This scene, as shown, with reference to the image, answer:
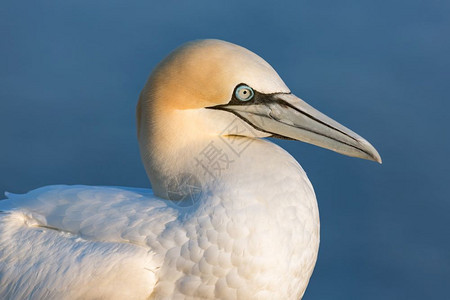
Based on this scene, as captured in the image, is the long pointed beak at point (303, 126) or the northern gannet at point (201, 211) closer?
the northern gannet at point (201, 211)

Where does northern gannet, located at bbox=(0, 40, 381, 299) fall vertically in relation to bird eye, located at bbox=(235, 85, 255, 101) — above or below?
below

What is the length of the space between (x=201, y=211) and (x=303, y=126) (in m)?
0.61

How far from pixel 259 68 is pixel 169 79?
40cm

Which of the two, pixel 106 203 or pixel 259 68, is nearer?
pixel 259 68

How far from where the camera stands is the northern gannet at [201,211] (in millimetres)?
3502

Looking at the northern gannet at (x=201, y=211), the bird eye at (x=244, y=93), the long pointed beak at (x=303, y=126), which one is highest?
the bird eye at (x=244, y=93)

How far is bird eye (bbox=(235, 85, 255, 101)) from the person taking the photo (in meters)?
3.55

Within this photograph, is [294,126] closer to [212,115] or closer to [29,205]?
[212,115]

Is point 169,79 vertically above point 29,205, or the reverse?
Answer: point 169,79

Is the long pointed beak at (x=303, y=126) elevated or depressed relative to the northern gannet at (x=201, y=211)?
elevated

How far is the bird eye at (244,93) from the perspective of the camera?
3553 millimetres

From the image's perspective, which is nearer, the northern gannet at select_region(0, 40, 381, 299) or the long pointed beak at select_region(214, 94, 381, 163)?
the northern gannet at select_region(0, 40, 381, 299)

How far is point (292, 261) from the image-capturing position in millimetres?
3578

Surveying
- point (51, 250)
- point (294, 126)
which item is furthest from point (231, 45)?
point (51, 250)
